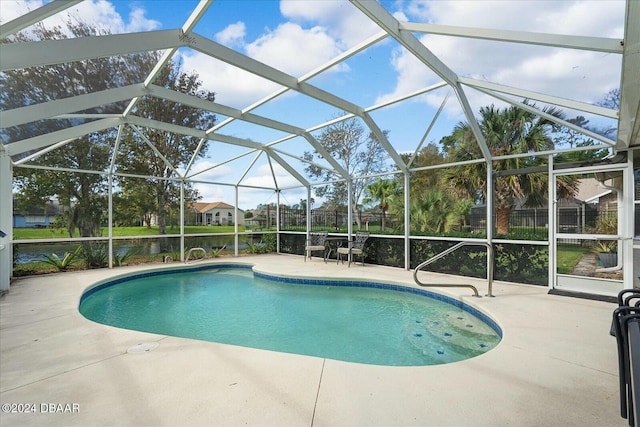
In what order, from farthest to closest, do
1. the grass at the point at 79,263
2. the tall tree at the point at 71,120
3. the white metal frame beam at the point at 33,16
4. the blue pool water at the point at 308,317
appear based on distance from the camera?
the grass at the point at 79,263
the blue pool water at the point at 308,317
the tall tree at the point at 71,120
the white metal frame beam at the point at 33,16

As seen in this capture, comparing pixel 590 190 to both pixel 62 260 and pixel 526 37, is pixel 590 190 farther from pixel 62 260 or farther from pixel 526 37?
pixel 62 260

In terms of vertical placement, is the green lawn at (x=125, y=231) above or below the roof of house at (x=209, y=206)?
below

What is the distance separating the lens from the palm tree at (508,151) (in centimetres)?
586

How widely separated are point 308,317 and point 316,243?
5.55m

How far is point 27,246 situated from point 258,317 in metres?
6.69

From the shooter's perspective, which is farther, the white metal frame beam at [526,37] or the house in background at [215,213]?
the house in background at [215,213]

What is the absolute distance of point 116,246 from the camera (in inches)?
359

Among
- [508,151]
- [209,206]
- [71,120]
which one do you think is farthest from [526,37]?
[209,206]

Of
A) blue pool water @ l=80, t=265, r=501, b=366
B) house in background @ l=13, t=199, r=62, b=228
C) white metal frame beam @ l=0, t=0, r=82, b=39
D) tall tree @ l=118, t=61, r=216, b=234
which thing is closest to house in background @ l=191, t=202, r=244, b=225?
tall tree @ l=118, t=61, r=216, b=234

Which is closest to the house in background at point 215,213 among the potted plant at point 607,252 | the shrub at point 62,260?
the shrub at point 62,260

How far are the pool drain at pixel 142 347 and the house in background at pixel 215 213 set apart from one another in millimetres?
8168

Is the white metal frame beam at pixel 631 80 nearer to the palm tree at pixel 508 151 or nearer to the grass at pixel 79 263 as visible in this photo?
the palm tree at pixel 508 151

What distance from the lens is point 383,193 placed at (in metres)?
9.56

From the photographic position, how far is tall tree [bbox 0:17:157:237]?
3830 mm
